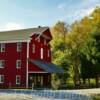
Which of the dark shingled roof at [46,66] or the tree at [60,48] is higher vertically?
the tree at [60,48]

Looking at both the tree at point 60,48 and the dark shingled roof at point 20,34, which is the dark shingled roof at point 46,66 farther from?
the tree at point 60,48

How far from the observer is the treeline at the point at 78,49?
80.9m

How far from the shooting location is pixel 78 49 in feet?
322

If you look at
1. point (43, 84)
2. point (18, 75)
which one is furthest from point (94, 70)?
point (18, 75)

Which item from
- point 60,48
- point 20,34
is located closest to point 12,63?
point 20,34

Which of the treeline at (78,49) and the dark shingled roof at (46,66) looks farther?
the treeline at (78,49)

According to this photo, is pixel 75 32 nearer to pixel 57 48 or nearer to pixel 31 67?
pixel 57 48

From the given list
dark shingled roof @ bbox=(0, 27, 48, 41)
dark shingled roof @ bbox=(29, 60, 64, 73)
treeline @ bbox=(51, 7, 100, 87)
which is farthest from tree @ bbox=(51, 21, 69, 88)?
dark shingled roof @ bbox=(0, 27, 48, 41)

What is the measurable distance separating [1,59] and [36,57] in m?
6.91

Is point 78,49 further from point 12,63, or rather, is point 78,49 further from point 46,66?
point 12,63

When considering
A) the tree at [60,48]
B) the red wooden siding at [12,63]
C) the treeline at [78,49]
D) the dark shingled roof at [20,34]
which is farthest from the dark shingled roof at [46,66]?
the tree at [60,48]

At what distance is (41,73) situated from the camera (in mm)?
84062

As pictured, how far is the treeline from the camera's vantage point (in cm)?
8091

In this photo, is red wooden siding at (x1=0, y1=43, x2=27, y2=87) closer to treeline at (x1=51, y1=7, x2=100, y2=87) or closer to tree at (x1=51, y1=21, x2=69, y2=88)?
treeline at (x1=51, y1=7, x2=100, y2=87)
